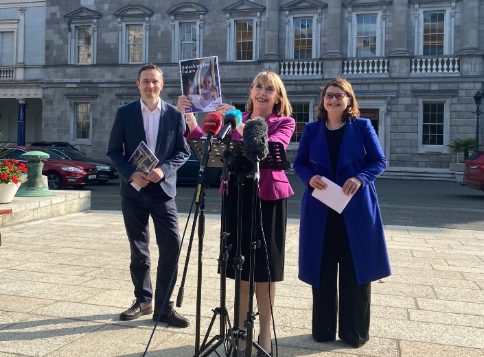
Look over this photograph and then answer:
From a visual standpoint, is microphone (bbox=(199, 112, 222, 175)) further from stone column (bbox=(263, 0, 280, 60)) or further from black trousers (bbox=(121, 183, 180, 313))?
stone column (bbox=(263, 0, 280, 60))

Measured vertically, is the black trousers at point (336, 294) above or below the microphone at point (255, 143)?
below

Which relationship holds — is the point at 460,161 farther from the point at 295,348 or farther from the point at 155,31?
the point at 295,348

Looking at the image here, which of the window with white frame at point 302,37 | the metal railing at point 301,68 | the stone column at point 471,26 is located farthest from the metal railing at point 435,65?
the window with white frame at point 302,37

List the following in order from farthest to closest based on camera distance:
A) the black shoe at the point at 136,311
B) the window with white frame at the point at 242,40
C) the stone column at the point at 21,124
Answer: the stone column at the point at 21,124, the window with white frame at the point at 242,40, the black shoe at the point at 136,311

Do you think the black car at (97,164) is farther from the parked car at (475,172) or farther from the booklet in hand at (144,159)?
the booklet in hand at (144,159)

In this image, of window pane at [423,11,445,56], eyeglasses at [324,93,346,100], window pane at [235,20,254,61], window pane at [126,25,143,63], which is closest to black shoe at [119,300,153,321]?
eyeglasses at [324,93,346,100]

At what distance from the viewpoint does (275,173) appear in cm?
387

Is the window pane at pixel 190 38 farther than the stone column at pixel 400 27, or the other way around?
the window pane at pixel 190 38

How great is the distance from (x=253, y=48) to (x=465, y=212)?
17.6 m

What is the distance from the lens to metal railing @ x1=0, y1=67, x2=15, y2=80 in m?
32.2

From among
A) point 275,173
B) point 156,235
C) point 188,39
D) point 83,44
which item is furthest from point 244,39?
point 275,173

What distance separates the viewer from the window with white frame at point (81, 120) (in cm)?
3044

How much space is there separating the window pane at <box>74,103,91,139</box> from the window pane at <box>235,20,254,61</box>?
9.18 m

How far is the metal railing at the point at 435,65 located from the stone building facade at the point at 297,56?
5 cm
